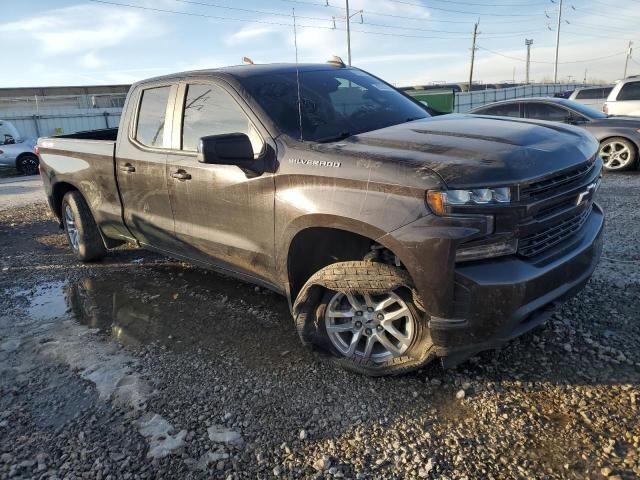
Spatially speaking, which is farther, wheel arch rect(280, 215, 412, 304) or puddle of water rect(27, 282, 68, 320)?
puddle of water rect(27, 282, 68, 320)

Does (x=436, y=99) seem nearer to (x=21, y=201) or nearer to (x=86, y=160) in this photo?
(x=21, y=201)

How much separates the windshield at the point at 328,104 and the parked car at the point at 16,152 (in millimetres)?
15997

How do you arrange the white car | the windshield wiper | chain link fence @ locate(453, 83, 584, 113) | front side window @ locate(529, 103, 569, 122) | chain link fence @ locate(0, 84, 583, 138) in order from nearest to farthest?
1. the windshield wiper
2. front side window @ locate(529, 103, 569, 122)
3. the white car
4. chain link fence @ locate(0, 84, 583, 138)
5. chain link fence @ locate(453, 83, 584, 113)

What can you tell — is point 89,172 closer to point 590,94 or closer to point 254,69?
point 254,69

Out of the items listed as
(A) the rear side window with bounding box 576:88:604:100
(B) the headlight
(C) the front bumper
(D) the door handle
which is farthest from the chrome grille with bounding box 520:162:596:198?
(A) the rear side window with bounding box 576:88:604:100

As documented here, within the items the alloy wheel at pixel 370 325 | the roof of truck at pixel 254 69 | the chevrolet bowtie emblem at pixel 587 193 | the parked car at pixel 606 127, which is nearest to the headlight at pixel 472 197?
the alloy wheel at pixel 370 325

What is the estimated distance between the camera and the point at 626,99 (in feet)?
36.5

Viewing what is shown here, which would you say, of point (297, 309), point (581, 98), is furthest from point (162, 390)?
point (581, 98)

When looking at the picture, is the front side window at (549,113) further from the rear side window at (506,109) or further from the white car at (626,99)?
the white car at (626,99)

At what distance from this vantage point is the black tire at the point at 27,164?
16720 mm

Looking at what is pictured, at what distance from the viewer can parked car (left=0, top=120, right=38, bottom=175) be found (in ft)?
54.0

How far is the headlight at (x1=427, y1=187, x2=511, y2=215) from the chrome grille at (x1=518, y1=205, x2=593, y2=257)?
27cm

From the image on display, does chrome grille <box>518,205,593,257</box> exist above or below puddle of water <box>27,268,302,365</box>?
above

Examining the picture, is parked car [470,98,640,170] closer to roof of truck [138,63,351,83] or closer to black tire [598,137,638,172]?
black tire [598,137,638,172]
